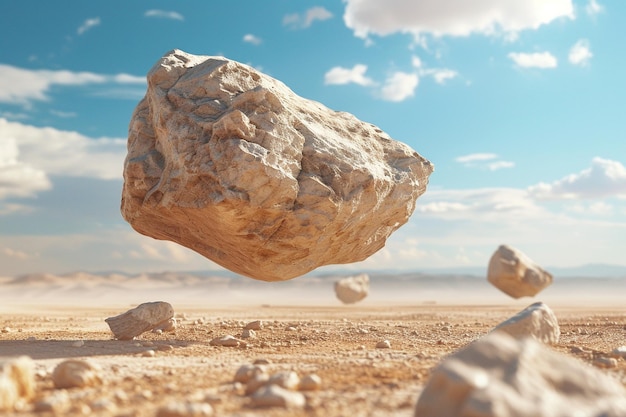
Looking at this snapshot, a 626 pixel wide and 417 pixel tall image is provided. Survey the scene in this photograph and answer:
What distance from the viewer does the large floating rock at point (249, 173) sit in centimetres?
859

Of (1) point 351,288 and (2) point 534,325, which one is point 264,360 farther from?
(1) point 351,288

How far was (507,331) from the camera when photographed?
770 centimetres

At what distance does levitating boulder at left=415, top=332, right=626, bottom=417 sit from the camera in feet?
12.6

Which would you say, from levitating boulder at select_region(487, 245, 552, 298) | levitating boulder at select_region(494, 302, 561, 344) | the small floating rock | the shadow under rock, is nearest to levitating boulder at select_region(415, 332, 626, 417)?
the small floating rock

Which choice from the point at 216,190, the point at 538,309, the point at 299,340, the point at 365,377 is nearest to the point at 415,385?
the point at 365,377

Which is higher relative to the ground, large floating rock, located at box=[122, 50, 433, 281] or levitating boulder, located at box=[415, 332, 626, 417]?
large floating rock, located at box=[122, 50, 433, 281]

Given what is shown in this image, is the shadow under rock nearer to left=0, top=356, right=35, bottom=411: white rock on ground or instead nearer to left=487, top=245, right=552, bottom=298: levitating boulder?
left=0, top=356, right=35, bottom=411: white rock on ground

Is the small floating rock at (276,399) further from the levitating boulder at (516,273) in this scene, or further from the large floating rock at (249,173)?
the levitating boulder at (516,273)

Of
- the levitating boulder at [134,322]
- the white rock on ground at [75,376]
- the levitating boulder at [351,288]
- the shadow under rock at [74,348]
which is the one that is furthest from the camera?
the levitating boulder at [351,288]

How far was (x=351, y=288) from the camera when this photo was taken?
98.1ft

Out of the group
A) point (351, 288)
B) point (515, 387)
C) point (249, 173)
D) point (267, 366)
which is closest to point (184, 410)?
point (515, 387)

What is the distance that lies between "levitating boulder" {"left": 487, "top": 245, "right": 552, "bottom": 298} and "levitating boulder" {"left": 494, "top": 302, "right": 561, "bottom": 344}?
1516cm

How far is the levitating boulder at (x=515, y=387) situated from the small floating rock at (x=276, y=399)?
0.96 metres

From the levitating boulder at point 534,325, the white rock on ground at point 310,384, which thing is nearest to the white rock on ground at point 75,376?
the white rock on ground at point 310,384
